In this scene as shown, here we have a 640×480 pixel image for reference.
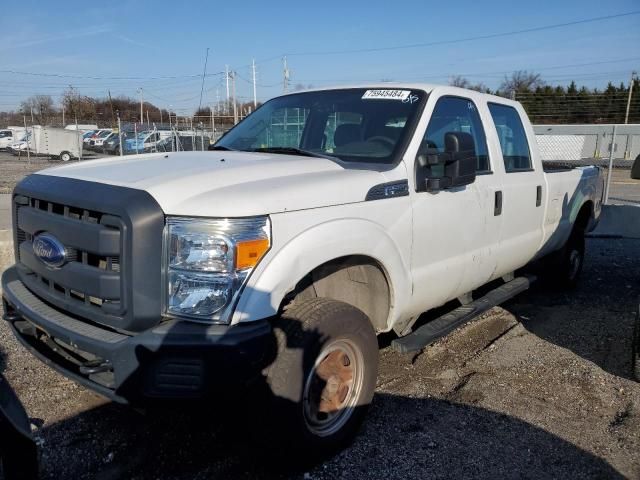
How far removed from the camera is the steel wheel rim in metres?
2.95

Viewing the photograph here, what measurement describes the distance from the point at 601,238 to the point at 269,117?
25.8 feet

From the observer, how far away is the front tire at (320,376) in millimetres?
2664

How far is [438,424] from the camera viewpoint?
3.46m

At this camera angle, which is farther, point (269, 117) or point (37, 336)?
point (269, 117)

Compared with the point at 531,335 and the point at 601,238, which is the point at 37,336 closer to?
the point at 531,335

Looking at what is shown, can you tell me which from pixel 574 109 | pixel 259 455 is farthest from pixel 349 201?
pixel 574 109

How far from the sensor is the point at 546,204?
5137mm

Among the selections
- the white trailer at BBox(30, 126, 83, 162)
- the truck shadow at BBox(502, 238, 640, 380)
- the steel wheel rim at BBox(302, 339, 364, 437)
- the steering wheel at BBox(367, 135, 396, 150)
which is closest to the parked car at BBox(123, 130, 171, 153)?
the white trailer at BBox(30, 126, 83, 162)

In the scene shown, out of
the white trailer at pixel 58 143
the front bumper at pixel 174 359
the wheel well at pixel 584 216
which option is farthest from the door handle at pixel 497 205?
the white trailer at pixel 58 143

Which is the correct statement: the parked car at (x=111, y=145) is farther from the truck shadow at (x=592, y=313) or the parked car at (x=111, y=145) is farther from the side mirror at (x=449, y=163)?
the side mirror at (x=449, y=163)

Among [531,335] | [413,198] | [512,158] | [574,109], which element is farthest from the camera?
[574,109]

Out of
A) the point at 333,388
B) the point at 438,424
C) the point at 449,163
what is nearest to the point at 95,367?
the point at 333,388

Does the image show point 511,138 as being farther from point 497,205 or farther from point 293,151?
point 293,151

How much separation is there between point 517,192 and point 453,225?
1124 mm
